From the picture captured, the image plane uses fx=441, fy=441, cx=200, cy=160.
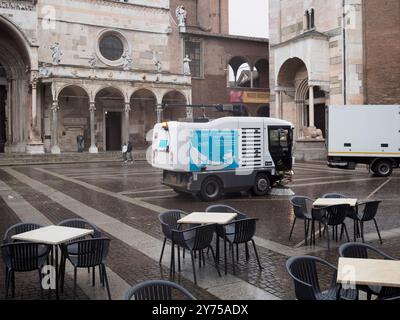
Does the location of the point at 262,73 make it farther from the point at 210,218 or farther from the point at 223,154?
the point at 210,218

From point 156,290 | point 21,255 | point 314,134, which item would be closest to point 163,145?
point 21,255

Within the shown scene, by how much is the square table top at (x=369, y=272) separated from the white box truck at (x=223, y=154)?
9287mm

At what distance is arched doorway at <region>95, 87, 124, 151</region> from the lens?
3681 cm

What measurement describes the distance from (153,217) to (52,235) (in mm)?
5355

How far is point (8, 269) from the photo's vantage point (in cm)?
579

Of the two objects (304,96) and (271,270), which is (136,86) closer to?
(304,96)

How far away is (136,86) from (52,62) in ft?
21.5

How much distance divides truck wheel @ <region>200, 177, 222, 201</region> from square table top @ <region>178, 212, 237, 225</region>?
6.41 m

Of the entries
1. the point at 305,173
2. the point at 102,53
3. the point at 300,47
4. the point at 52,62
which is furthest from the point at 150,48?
the point at 305,173

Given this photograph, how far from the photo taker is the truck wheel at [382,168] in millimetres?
21625

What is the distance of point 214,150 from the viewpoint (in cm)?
1399

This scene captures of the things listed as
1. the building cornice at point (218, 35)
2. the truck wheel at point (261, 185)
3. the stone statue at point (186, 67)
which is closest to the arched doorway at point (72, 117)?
the stone statue at point (186, 67)

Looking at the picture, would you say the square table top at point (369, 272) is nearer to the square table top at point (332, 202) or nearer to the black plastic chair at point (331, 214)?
Result: the black plastic chair at point (331, 214)

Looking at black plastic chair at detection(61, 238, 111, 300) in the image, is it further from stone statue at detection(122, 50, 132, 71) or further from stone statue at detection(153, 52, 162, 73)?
stone statue at detection(153, 52, 162, 73)
